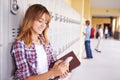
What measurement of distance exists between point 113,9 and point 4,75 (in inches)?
826

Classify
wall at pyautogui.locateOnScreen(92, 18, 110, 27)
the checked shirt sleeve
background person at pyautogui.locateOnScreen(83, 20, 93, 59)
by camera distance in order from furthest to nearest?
1. wall at pyautogui.locateOnScreen(92, 18, 110, 27)
2. background person at pyautogui.locateOnScreen(83, 20, 93, 59)
3. the checked shirt sleeve

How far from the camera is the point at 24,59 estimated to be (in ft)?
4.28

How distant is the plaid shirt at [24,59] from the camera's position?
1.30 metres

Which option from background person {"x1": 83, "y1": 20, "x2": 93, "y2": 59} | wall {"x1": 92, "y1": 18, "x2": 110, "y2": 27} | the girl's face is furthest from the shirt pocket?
wall {"x1": 92, "y1": 18, "x2": 110, "y2": 27}

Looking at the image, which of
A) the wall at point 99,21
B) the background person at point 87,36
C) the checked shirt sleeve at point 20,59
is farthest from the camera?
the wall at point 99,21

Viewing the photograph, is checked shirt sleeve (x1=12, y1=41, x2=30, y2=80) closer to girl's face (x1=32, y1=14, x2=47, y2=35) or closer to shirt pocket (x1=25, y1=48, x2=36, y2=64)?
shirt pocket (x1=25, y1=48, x2=36, y2=64)

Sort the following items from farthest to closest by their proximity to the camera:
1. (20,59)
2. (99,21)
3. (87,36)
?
(99,21), (87,36), (20,59)

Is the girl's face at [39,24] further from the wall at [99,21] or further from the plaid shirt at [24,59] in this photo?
the wall at [99,21]

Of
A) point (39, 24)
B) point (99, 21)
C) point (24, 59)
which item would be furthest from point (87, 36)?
point (99, 21)

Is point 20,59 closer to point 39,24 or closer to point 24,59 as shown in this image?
point 24,59

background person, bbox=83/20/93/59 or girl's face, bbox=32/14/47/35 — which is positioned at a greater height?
girl's face, bbox=32/14/47/35

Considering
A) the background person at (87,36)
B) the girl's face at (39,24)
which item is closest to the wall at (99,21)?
the background person at (87,36)

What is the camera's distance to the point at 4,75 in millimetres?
1352

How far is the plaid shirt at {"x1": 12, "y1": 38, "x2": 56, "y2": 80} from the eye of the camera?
130 centimetres
